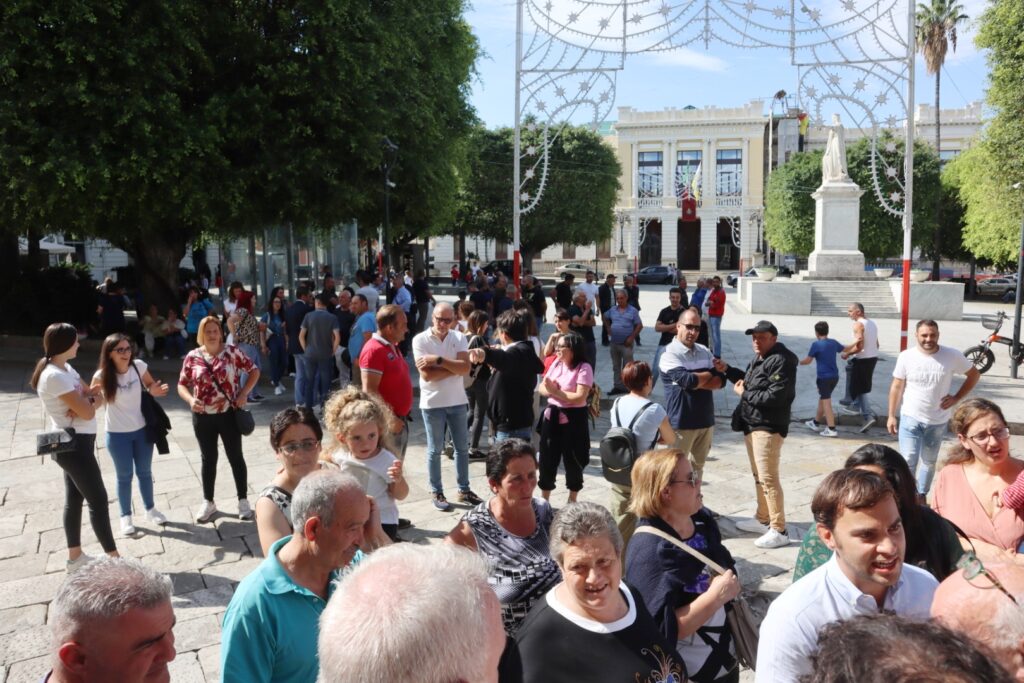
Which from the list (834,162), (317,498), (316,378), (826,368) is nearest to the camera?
(317,498)

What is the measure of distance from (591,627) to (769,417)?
143 inches

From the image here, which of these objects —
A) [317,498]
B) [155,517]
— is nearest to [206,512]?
[155,517]

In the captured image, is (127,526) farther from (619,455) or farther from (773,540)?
(773,540)

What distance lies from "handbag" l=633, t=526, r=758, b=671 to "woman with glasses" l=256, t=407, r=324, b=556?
1519 millimetres

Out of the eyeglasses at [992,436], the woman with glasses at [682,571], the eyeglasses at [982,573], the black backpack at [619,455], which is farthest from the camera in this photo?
the black backpack at [619,455]

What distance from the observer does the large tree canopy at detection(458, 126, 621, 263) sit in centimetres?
4694

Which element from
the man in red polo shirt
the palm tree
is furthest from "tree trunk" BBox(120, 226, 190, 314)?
the palm tree

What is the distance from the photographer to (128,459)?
5.97 metres

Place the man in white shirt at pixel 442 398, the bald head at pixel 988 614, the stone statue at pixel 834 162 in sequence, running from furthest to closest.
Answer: the stone statue at pixel 834 162 → the man in white shirt at pixel 442 398 → the bald head at pixel 988 614

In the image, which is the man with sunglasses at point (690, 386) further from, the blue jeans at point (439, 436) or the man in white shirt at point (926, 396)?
the blue jeans at point (439, 436)

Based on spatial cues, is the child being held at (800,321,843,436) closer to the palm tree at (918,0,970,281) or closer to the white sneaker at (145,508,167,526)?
the white sneaker at (145,508,167,526)

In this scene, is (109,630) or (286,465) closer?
(109,630)

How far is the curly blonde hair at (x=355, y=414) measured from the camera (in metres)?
4.21

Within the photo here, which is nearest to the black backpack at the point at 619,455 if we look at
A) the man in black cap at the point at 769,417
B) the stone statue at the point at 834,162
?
the man in black cap at the point at 769,417
